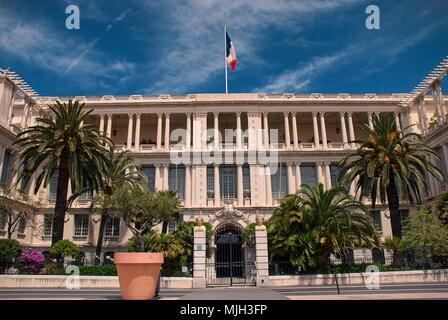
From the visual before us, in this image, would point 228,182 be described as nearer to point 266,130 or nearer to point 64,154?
point 266,130

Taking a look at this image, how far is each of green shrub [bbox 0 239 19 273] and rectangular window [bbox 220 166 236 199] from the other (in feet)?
68.5

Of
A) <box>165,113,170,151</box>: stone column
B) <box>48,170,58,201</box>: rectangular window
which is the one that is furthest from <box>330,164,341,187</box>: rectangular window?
<box>48,170,58,201</box>: rectangular window

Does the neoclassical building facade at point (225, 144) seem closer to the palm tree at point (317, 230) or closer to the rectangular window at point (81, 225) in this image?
the rectangular window at point (81, 225)

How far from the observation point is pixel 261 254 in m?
23.5

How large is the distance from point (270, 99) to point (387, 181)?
62.0 feet

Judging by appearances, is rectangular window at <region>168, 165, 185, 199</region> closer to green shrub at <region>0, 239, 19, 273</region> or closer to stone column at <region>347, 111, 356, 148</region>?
green shrub at <region>0, 239, 19, 273</region>

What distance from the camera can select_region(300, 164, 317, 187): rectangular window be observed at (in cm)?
4231

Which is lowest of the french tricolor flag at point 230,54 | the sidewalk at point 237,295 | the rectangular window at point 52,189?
the sidewalk at point 237,295

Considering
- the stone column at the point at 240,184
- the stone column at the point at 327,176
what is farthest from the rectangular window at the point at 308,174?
the stone column at the point at 240,184

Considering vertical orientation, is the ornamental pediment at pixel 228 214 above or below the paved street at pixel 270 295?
above

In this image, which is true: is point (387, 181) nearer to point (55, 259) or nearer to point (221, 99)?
point (221, 99)

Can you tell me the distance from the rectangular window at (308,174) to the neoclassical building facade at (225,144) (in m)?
0.12

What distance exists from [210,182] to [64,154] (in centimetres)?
1683

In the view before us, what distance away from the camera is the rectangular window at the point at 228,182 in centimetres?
4103
